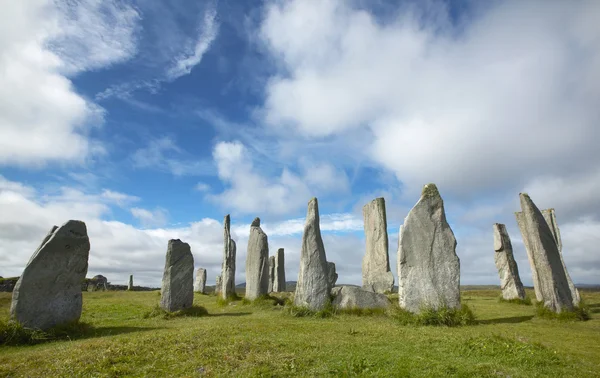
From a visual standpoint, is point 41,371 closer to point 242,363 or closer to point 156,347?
point 156,347

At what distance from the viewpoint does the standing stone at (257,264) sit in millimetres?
21312

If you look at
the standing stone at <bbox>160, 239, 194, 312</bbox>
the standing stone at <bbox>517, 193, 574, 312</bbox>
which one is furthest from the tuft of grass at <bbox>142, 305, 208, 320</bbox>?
the standing stone at <bbox>517, 193, 574, 312</bbox>

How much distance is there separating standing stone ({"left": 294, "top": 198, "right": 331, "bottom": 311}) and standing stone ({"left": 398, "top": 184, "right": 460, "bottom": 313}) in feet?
9.91

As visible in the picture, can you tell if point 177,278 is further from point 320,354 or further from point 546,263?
point 546,263

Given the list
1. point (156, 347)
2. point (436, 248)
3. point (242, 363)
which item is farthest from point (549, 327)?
point (156, 347)

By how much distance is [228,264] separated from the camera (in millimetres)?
24094

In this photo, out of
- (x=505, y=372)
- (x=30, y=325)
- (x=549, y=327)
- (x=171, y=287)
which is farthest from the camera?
(x=171, y=287)

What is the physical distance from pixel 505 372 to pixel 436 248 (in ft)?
22.0

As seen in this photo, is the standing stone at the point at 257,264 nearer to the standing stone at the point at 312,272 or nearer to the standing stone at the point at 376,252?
the standing stone at the point at 376,252

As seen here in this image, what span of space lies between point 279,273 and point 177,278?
16452 millimetres

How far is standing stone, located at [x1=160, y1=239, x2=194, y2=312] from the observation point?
53.5 feet

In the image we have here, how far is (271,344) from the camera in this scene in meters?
8.48

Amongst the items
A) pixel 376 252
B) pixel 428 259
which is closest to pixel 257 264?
pixel 376 252

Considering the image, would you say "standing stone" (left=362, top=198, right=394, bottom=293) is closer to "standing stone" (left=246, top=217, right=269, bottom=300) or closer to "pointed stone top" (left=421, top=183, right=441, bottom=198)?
"standing stone" (left=246, top=217, right=269, bottom=300)
